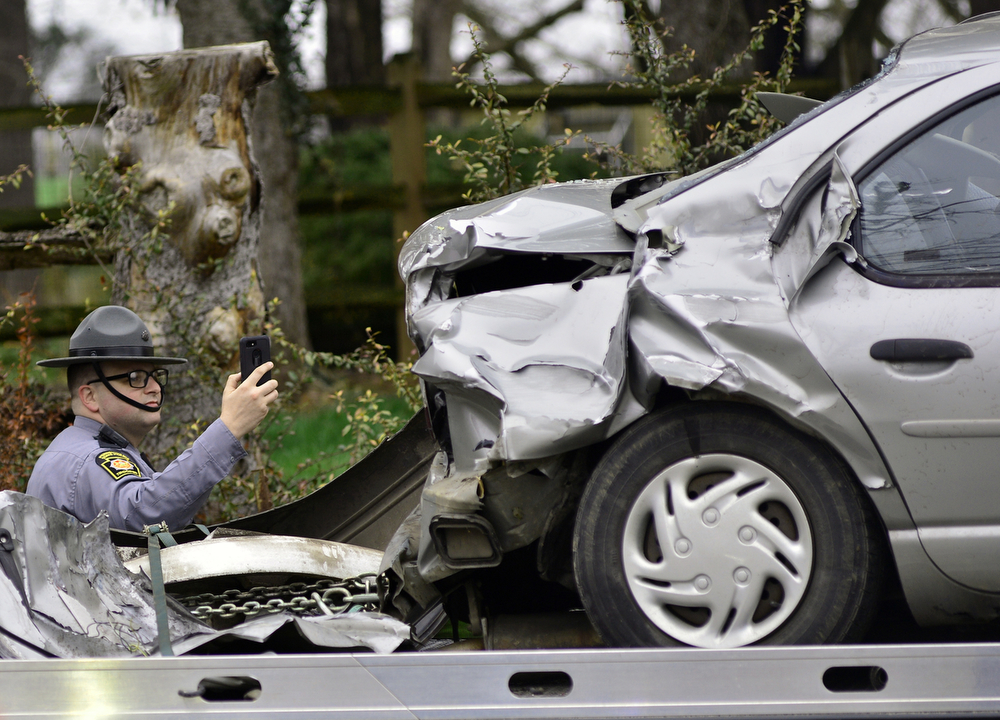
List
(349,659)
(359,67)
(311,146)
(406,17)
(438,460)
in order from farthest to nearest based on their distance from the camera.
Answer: (406,17) → (359,67) → (311,146) → (438,460) → (349,659)

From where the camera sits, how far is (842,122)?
8.75ft

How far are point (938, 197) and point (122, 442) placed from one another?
2788 mm

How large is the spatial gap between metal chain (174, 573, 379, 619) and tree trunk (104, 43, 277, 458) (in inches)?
65.1

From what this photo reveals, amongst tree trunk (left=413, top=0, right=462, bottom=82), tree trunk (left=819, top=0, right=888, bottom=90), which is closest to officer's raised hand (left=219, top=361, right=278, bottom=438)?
tree trunk (left=819, top=0, right=888, bottom=90)

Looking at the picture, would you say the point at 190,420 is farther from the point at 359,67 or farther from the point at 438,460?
the point at 359,67

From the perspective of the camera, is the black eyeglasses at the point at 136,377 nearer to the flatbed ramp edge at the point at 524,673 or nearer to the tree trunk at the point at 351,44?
the flatbed ramp edge at the point at 524,673

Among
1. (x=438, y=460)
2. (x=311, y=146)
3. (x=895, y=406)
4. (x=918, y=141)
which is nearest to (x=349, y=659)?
(x=438, y=460)

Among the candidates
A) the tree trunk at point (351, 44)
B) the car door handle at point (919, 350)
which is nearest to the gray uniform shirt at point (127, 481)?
the car door handle at point (919, 350)

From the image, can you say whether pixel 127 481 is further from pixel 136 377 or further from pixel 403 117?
pixel 403 117

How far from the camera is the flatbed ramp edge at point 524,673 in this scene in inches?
89.4

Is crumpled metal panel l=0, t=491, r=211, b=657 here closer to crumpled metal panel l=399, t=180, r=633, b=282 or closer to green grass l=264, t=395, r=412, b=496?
crumpled metal panel l=399, t=180, r=633, b=282

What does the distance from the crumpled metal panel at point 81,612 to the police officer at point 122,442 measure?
1.06ft

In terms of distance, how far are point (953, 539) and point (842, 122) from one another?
1.15m

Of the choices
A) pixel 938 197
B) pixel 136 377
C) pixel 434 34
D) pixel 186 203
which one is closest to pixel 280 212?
pixel 186 203
